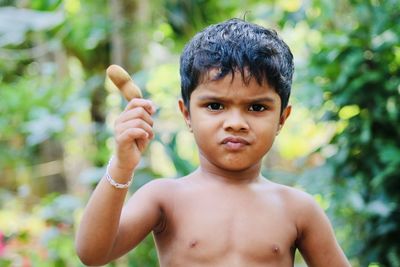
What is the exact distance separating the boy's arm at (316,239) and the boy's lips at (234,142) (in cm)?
29

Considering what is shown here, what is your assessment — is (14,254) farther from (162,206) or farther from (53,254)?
(162,206)

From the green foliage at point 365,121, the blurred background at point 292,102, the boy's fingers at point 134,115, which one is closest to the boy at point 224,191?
the boy's fingers at point 134,115

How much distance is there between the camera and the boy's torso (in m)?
1.71

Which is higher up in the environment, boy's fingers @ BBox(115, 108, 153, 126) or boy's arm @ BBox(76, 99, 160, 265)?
boy's fingers @ BBox(115, 108, 153, 126)

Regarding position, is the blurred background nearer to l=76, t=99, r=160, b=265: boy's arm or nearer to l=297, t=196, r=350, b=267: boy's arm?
l=76, t=99, r=160, b=265: boy's arm

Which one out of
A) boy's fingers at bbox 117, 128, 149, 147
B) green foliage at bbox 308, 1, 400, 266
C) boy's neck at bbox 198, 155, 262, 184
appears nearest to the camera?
boy's fingers at bbox 117, 128, 149, 147

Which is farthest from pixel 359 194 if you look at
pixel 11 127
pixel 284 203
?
pixel 11 127

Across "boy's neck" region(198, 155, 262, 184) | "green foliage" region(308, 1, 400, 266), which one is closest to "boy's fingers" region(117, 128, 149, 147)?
"boy's neck" region(198, 155, 262, 184)

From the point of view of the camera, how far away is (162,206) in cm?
176

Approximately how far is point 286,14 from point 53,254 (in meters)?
2.09

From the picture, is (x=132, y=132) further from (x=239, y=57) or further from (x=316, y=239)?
(x=316, y=239)

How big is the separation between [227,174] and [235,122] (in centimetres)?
22

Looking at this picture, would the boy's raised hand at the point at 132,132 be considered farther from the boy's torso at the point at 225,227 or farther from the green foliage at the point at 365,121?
the green foliage at the point at 365,121

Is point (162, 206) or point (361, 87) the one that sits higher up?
point (162, 206)
